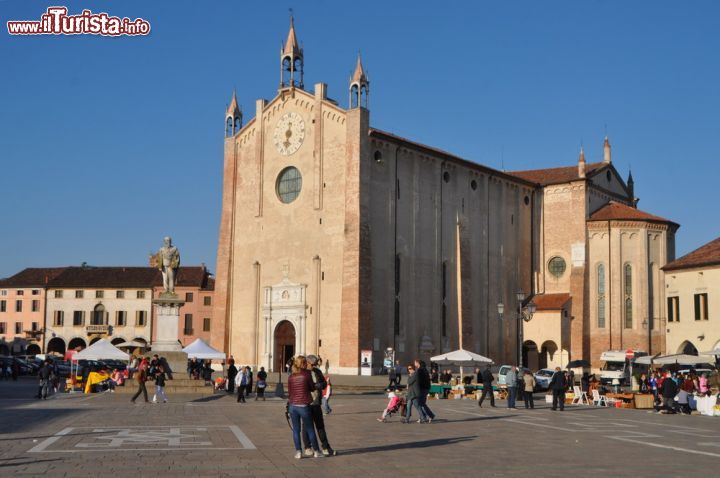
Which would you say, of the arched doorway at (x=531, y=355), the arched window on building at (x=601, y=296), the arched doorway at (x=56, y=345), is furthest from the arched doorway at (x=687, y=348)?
the arched doorway at (x=56, y=345)

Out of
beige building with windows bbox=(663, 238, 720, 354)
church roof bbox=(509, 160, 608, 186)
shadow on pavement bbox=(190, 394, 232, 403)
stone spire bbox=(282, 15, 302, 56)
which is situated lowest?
shadow on pavement bbox=(190, 394, 232, 403)

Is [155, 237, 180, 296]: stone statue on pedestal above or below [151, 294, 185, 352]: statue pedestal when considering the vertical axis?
above

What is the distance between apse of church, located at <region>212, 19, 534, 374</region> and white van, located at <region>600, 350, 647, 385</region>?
25.4ft

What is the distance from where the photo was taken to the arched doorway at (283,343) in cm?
5362

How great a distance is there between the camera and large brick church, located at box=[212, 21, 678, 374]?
5100cm

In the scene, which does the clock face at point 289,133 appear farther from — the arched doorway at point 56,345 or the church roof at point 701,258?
the arched doorway at point 56,345

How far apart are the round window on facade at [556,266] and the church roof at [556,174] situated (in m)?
5.77

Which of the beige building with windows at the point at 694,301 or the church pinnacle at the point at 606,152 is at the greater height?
the church pinnacle at the point at 606,152

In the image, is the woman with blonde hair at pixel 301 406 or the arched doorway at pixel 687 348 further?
the arched doorway at pixel 687 348

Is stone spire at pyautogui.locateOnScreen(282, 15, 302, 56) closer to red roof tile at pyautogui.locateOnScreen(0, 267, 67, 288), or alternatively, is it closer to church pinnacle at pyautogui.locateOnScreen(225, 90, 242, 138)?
church pinnacle at pyautogui.locateOnScreen(225, 90, 242, 138)

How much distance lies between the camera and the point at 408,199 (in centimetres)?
5391

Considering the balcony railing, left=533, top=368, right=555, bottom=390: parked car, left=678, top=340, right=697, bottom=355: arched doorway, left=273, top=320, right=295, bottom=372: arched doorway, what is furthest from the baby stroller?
the balcony railing

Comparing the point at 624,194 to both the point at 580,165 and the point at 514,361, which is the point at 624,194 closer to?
the point at 580,165

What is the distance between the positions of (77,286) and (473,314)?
47.9m
